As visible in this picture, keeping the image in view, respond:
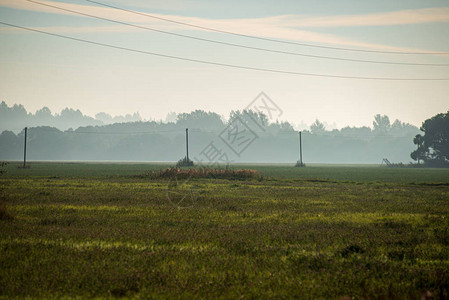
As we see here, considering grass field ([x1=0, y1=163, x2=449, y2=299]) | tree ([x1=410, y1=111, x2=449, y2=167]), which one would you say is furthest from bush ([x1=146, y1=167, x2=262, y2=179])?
tree ([x1=410, y1=111, x2=449, y2=167])

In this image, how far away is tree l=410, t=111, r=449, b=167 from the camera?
111188 mm

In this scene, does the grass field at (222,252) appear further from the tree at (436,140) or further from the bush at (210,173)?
the tree at (436,140)

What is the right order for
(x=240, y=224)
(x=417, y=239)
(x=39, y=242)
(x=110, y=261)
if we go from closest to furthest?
(x=110, y=261) → (x=39, y=242) → (x=417, y=239) → (x=240, y=224)

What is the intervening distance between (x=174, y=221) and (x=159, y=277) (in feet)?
22.9

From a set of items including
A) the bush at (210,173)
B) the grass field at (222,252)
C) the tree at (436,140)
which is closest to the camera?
the grass field at (222,252)

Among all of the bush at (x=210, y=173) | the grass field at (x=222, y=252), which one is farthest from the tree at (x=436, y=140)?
the grass field at (x=222, y=252)

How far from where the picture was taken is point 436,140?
11219 centimetres

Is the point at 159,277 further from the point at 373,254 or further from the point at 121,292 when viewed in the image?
the point at 373,254

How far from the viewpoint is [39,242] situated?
11.9 metres

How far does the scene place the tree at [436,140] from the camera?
365 feet

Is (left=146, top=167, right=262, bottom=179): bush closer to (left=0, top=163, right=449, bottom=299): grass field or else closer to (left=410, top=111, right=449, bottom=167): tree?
(left=0, top=163, right=449, bottom=299): grass field

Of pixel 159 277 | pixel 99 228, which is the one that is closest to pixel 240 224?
pixel 99 228

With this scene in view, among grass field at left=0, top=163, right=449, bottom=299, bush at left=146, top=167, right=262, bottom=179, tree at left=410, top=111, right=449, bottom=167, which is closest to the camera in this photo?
grass field at left=0, top=163, right=449, bottom=299

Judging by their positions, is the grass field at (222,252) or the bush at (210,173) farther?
the bush at (210,173)
